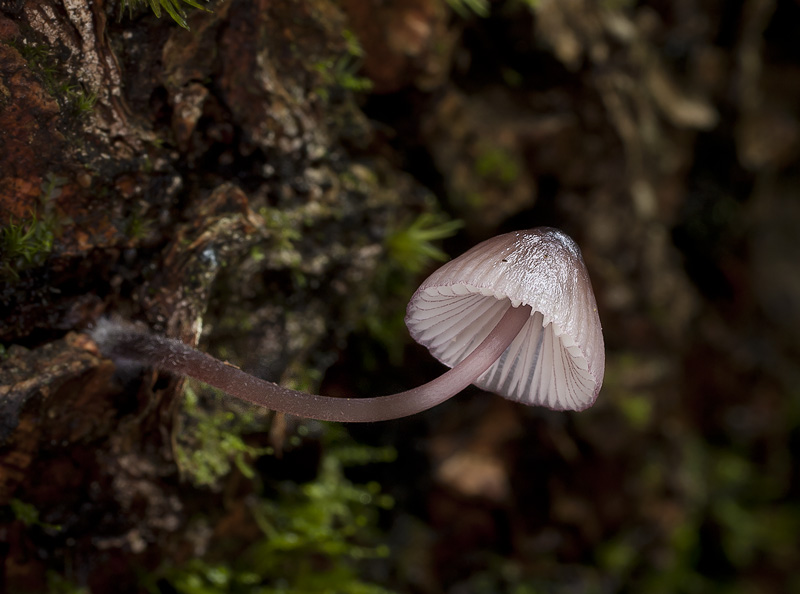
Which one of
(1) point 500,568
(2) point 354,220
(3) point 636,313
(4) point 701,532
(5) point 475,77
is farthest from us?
(4) point 701,532

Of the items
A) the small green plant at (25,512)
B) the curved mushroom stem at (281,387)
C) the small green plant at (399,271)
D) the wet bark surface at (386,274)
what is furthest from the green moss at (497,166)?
the small green plant at (25,512)

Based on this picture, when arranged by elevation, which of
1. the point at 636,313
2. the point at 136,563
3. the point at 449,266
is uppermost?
the point at 636,313

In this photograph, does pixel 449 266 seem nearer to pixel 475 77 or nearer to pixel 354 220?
pixel 354 220

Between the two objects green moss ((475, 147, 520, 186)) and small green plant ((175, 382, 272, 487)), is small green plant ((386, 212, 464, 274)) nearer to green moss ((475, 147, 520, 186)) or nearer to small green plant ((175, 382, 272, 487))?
green moss ((475, 147, 520, 186))

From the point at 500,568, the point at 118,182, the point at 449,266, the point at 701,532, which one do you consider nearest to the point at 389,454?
the point at 500,568

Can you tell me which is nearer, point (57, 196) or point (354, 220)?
point (57, 196)

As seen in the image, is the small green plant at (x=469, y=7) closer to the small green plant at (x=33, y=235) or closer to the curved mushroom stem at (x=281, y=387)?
the curved mushroom stem at (x=281, y=387)
